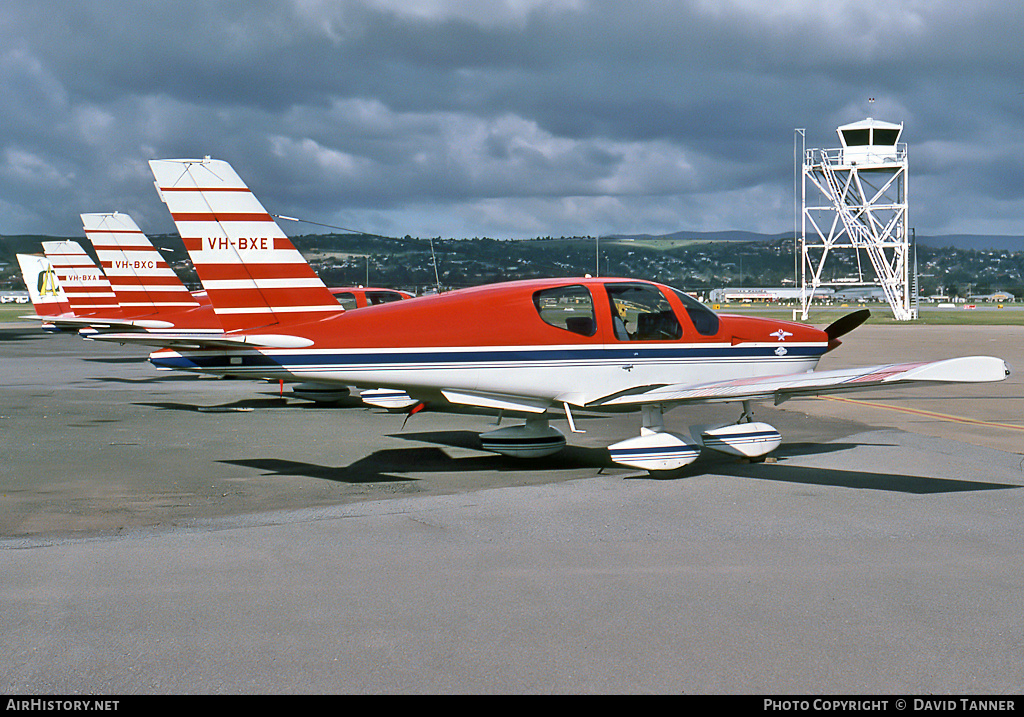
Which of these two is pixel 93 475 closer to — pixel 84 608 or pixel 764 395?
pixel 84 608

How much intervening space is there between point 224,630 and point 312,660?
72cm

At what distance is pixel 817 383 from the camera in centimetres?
891

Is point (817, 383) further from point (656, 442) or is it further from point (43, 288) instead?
point (43, 288)

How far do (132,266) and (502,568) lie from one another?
67.0 ft

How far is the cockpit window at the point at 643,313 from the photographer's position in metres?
10.4

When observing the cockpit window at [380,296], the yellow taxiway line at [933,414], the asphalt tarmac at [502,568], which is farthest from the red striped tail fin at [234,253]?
the cockpit window at [380,296]

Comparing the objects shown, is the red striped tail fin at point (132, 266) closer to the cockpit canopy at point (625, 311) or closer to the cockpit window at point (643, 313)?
the cockpit canopy at point (625, 311)

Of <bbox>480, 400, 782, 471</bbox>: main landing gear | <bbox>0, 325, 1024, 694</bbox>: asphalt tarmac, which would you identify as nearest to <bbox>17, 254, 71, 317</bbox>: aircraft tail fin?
<bbox>0, 325, 1024, 694</bbox>: asphalt tarmac

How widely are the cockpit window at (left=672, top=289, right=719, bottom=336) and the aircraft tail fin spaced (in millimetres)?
32817

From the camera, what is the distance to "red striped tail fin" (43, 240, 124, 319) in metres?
30.0

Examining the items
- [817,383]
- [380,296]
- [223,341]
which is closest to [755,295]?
[380,296]

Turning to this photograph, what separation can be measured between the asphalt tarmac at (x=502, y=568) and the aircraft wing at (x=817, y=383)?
87 centimetres

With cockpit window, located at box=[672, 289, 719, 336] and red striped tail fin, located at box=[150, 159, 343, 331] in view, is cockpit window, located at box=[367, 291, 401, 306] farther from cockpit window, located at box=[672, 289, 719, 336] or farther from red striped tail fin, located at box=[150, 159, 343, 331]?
cockpit window, located at box=[672, 289, 719, 336]
